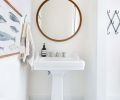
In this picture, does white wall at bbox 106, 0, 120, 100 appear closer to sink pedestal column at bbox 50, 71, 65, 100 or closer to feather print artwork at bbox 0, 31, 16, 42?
sink pedestal column at bbox 50, 71, 65, 100

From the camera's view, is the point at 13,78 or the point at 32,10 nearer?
the point at 13,78

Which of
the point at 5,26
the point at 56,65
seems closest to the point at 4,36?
the point at 5,26

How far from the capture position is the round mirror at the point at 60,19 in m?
2.93

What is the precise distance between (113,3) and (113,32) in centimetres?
46

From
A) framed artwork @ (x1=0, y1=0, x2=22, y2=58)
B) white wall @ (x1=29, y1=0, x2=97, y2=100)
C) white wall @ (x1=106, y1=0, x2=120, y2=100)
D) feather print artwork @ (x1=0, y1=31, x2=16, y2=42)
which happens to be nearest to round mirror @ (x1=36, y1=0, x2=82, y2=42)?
white wall @ (x1=29, y1=0, x2=97, y2=100)

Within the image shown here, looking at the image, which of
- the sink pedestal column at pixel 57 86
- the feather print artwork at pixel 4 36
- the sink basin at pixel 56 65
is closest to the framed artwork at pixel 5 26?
the feather print artwork at pixel 4 36

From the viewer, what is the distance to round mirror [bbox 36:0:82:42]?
2.93 m

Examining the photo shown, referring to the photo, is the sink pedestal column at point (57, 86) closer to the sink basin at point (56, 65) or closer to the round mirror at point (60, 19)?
the sink basin at point (56, 65)

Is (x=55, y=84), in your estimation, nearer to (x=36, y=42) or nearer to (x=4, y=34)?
(x=36, y=42)

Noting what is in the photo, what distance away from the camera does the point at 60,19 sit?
9.66 feet

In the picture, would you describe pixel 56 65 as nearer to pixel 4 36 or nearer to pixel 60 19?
pixel 60 19

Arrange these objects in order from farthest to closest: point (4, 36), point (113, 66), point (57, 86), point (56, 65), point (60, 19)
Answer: point (113, 66)
point (60, 19)
point (57, 86)
point (56, 65)
point (4, 36)

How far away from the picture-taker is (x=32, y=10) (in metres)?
2.92

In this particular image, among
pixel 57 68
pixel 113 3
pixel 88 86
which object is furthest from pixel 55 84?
pixel 113 3
